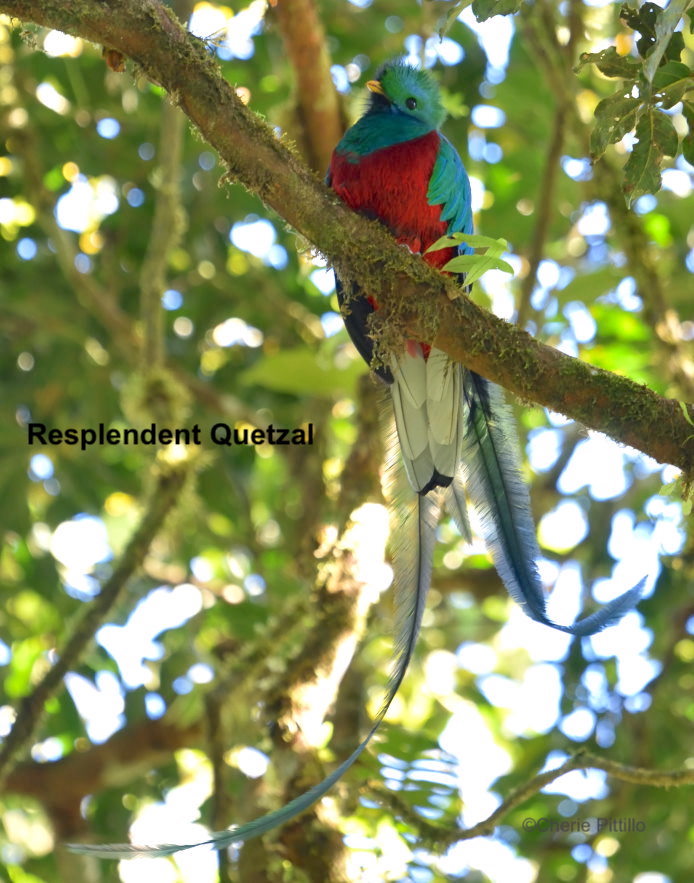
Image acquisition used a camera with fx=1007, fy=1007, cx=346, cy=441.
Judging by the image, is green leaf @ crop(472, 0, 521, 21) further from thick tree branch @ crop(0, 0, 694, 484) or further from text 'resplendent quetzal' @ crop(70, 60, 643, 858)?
text 'resplendent quetzal' @ crop(70, 60, 643, 858)

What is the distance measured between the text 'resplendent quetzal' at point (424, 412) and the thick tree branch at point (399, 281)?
148mm

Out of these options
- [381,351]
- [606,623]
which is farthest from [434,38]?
[606,623]

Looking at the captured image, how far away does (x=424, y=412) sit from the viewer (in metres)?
2.70

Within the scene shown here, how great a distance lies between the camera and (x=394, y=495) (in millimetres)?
2545

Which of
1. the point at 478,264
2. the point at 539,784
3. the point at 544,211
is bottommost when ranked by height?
the point at 539,784

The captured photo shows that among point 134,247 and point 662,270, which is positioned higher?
point 134,247

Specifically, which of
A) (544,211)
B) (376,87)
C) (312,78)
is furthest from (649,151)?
(312,78)

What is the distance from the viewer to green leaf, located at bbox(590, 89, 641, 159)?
6.63ft

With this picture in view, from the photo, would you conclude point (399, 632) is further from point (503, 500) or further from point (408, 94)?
point (408, 94)

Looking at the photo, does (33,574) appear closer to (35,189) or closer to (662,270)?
(35,189)

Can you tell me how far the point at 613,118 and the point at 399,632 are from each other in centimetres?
117

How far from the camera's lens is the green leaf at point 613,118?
2020 millimetres

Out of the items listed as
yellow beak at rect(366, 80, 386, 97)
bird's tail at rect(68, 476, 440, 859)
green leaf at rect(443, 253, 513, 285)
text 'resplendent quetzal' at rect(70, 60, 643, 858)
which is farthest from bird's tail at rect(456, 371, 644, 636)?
yellow beak at rect(366, 80, 386, 97)

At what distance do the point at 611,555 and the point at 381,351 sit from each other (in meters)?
2.07
